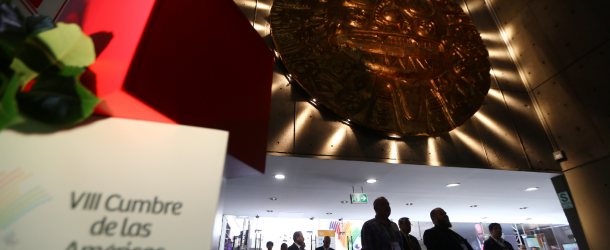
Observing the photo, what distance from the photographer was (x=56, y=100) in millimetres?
479

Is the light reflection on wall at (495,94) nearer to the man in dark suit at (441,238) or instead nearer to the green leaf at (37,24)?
the man in dark suit at (441,238)

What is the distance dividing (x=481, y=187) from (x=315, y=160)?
→ 359 centimetres

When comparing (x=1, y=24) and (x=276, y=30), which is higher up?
(x=276, y=30)

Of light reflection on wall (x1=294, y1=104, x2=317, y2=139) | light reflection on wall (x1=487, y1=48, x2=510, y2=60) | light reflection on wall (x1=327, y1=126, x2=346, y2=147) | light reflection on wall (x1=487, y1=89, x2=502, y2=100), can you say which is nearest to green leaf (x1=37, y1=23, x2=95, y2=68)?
light reflection on wall (x1=294, y1=104, x2=317, y2=139)

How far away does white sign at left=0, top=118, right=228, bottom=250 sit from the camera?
46 centimetres

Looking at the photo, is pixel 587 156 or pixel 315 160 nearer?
pixel 315 160

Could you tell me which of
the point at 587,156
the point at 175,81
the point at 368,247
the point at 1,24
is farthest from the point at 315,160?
the point at 587,156

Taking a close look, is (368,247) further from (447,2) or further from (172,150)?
(447,2)

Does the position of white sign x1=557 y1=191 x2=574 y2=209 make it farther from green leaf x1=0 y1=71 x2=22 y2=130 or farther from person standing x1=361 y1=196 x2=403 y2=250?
green leaf x1=0 y1=71 x2=22 y2=130

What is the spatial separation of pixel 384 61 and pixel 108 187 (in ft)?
11.9

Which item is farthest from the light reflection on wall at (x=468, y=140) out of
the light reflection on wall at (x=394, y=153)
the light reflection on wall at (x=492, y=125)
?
the light reflection on wall at (x=394, y=153)

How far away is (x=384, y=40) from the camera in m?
3.78

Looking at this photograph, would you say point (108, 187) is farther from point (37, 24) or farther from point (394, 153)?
point (394, 153)

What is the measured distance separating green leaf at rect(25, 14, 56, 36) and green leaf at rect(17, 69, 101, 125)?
2.9 inches
